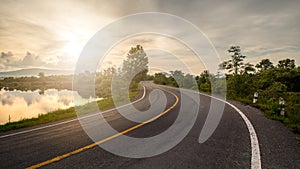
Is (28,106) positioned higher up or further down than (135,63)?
further down

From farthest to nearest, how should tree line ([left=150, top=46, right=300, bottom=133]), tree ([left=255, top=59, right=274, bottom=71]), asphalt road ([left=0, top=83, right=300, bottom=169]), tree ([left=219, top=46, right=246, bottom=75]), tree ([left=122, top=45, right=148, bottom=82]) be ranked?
1. tree ([left=255, top=59, right=274, bottom=71])
2. tree ([left=122, top=45, right=148, bottom=82])
3. tree ([left=219, top=46, right=246, bottom=75])
4. tree line ([left=150, top=46, right=300, bottom=133])
5. asphalt road ([left=0, top=83, right=300, bottom=169])

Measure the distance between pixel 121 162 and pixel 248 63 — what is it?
86.4 ft

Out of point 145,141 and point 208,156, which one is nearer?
point 208,156

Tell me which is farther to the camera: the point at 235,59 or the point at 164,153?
the point at 235,59

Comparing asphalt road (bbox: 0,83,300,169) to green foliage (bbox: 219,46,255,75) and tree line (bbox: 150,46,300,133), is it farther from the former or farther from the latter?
green foliage (bbox: 219,46,255,75)

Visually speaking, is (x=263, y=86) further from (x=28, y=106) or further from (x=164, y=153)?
(x=28, y=106)

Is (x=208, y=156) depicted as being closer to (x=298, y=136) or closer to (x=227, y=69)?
(x=298, y=136)

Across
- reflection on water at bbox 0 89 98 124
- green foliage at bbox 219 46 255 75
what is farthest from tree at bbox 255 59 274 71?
reflection on water at bbox 0 89 98 124

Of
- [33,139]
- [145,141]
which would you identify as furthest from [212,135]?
[33,139]

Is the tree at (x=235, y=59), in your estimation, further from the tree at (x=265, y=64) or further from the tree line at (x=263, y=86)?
the tree at (x=265, y=64)

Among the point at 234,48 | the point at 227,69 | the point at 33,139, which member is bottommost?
the point at 33,139

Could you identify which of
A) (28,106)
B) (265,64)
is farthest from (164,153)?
(265,64)

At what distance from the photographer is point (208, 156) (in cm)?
343

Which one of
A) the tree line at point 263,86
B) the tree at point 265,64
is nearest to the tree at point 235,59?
the tree line at point 263,86
